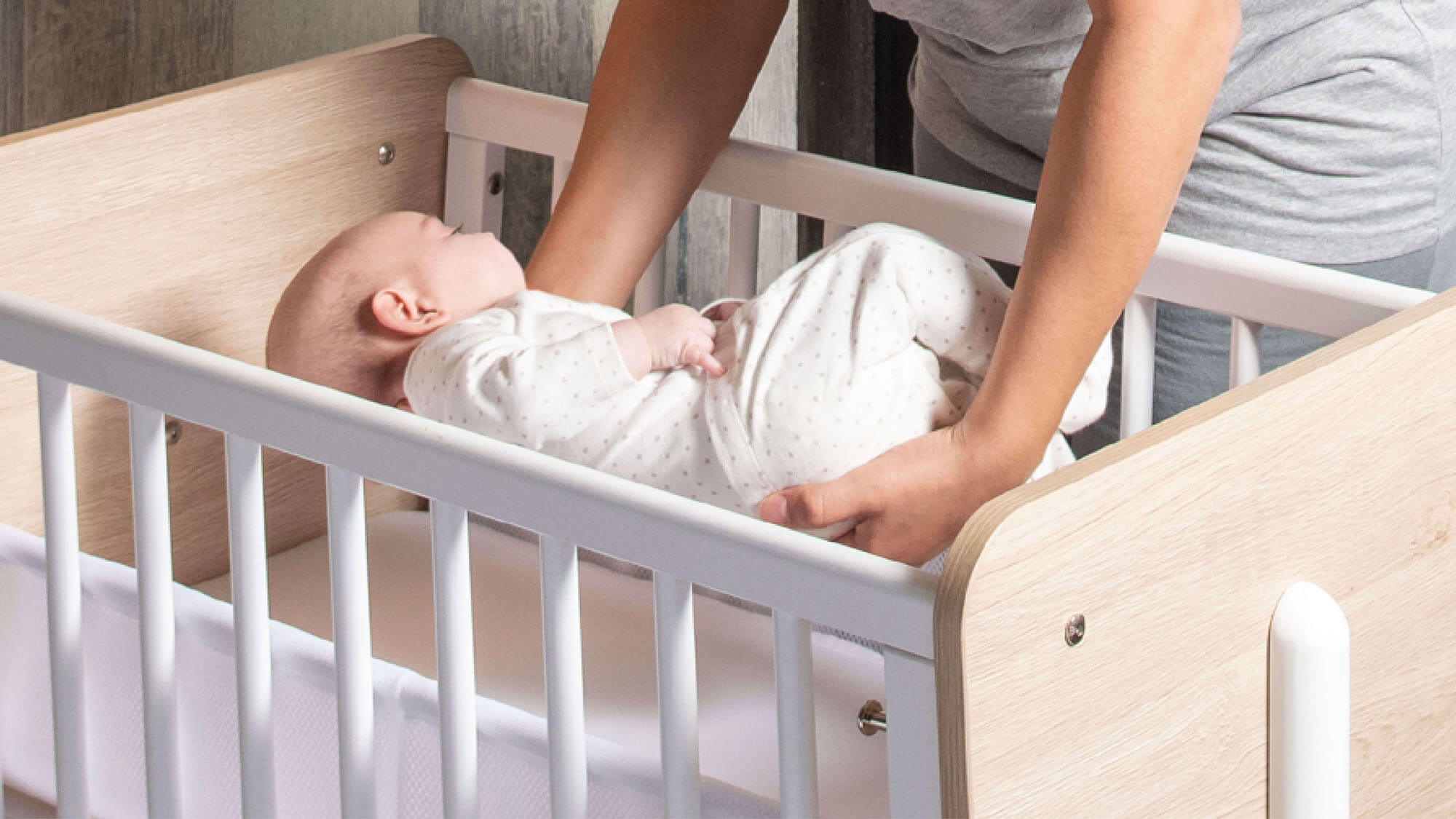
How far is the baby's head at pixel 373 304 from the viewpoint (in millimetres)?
1176

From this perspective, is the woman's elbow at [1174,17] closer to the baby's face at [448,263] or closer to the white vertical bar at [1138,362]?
the white vertical bar at [1138,362]

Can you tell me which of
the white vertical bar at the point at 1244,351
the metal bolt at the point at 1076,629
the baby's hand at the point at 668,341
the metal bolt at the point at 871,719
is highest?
the metal bolt at the point at 1076,629

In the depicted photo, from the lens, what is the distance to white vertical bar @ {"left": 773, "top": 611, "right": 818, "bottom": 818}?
73 cm

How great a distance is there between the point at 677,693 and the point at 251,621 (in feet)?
0.86

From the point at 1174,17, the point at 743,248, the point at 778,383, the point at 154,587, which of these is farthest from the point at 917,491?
the point at 743,248

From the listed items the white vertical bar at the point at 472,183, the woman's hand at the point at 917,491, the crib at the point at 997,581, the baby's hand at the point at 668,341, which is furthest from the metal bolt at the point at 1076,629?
the white vertical bar at the point at 472,183

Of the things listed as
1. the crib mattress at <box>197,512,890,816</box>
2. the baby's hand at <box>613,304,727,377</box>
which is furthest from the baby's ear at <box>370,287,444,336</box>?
the crib mattress at <box>197,512,890,816</box>

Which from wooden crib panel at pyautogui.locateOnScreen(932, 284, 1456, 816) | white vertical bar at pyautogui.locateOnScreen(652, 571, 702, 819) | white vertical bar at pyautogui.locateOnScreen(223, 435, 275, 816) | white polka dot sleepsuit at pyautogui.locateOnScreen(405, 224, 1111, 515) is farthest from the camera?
white polka dot sleepsuit at pyautogui.locateOnScreen(405, 224, 1111, 515)

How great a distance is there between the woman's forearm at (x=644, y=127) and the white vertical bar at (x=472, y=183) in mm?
221

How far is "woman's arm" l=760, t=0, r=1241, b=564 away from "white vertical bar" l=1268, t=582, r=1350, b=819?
0.59ft

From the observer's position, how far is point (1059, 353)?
0.92m

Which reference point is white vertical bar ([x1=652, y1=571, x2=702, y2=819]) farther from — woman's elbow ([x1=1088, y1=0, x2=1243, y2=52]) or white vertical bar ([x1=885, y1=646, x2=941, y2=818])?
woman's elbow ([x1=1088, y1=0, x2=1243, y2=52])

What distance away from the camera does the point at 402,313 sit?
116 centimetres

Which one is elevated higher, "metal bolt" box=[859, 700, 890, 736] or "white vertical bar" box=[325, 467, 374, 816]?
"white vertical bar" box=[325, 467, 374, 816]
